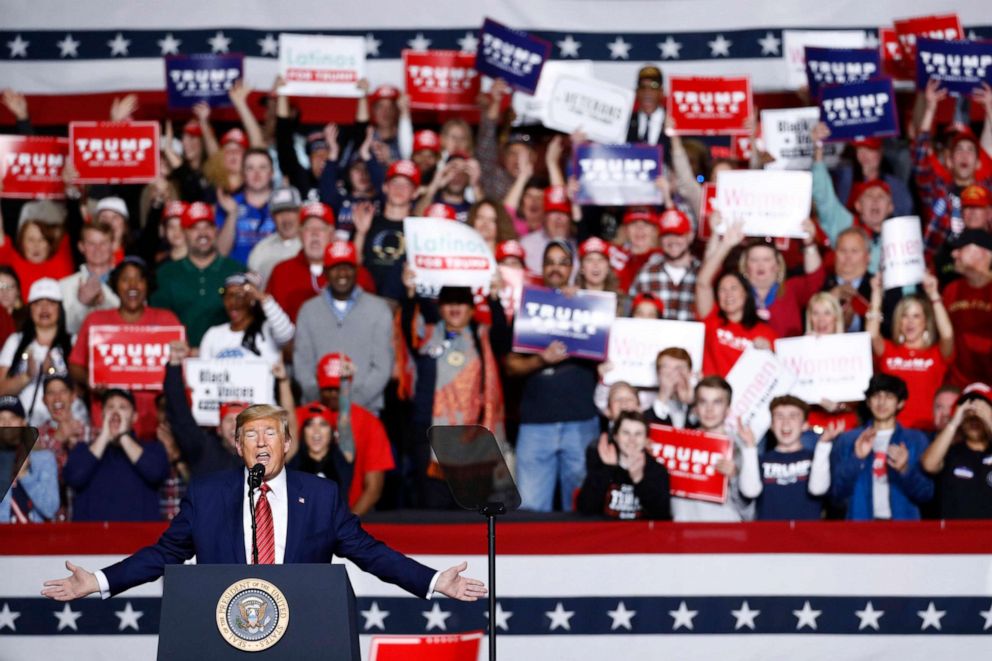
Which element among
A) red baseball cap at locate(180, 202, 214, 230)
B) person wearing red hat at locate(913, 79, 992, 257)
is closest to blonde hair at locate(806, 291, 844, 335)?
person wearing red hat at locate(913, 79, 992, 257)

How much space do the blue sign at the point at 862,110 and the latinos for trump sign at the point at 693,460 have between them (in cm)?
334

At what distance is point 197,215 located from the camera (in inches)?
399

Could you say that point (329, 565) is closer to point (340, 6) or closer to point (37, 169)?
point (37, 169)

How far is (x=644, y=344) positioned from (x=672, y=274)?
77 centimetres

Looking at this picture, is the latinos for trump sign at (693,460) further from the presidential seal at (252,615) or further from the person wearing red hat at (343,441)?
the presidential seal at (252,615)

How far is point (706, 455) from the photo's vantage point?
8.14m

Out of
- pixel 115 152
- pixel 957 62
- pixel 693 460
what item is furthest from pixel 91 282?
pixel 957 62

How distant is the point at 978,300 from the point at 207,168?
16.5 feet

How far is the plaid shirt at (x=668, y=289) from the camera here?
385 inches

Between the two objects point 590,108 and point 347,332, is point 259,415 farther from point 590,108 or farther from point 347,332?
point 590,108

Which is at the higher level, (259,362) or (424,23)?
(424,23)

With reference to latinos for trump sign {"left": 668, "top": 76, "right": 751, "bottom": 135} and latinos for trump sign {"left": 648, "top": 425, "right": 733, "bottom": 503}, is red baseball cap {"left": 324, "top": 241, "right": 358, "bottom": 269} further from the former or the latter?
latinos for trump sign {"left": 668, "top": 76, "right": 751, "bottom": 135}

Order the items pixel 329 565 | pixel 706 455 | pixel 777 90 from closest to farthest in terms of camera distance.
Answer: pixel 329 565
pixel 706 455
pixel 777 90

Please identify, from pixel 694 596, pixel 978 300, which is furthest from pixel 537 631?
pixel 978 300
